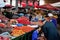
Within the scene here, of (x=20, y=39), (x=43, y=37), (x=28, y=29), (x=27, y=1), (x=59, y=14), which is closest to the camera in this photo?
(x=20, y=39)

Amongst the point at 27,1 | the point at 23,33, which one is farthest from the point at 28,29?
the point at 27,1

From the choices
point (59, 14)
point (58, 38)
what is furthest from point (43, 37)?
point (59, 14)

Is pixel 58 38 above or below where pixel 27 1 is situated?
below

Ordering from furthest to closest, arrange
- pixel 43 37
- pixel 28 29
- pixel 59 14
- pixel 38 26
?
1. pixel 59 14
2. pixel 43 37
3. pixel 38 26
4. pixel 28 29

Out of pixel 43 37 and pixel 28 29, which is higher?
pixel 28 29

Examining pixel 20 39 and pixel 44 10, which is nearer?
pixel 20 39

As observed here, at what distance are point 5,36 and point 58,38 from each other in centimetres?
153

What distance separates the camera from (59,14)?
584 centimetres

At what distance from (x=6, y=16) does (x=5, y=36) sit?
5.14ft

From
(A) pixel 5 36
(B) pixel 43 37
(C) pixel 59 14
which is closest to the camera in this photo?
(A) pixel 5 36

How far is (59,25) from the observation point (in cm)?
593

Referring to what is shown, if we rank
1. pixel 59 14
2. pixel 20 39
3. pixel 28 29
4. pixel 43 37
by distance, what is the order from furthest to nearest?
pixel 59 14 → pixel 43 37 → pixel 28 29 → pixel 20 39

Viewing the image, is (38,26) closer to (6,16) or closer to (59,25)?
(6,16)

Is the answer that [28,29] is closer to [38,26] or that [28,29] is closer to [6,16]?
[38,26]
